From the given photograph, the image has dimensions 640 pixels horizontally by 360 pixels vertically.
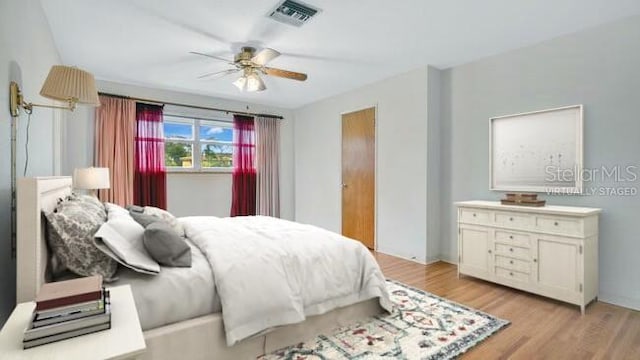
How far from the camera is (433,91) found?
145 inches

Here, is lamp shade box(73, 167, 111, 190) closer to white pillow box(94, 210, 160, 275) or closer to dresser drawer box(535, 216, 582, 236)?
white pillow box(94, 210, 160, 275)

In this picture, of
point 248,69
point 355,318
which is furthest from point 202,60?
point 355,318

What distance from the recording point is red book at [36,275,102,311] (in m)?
1.00

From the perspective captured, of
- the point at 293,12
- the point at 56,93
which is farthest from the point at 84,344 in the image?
the point at 293,12

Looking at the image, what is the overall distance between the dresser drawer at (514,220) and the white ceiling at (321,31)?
1.64m

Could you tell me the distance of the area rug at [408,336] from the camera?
1.83 meters

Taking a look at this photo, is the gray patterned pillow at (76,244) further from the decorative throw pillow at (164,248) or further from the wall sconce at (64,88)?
the wall sconce at (64,88)

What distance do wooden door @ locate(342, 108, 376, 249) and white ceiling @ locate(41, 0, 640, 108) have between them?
0.89m

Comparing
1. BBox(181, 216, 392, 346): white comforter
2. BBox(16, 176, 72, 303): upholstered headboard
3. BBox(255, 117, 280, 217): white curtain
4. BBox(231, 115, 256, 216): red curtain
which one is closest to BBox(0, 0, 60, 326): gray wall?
BBox(16, 176, 72, 303): upholstered headboard

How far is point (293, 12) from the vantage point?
2396mm

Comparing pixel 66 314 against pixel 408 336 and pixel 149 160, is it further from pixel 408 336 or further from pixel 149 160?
pixel 149 160

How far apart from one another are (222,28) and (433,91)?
2438 mm

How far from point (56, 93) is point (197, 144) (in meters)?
3.46

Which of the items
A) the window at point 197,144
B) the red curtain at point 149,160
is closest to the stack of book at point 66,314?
the red curtain at point 149,160
